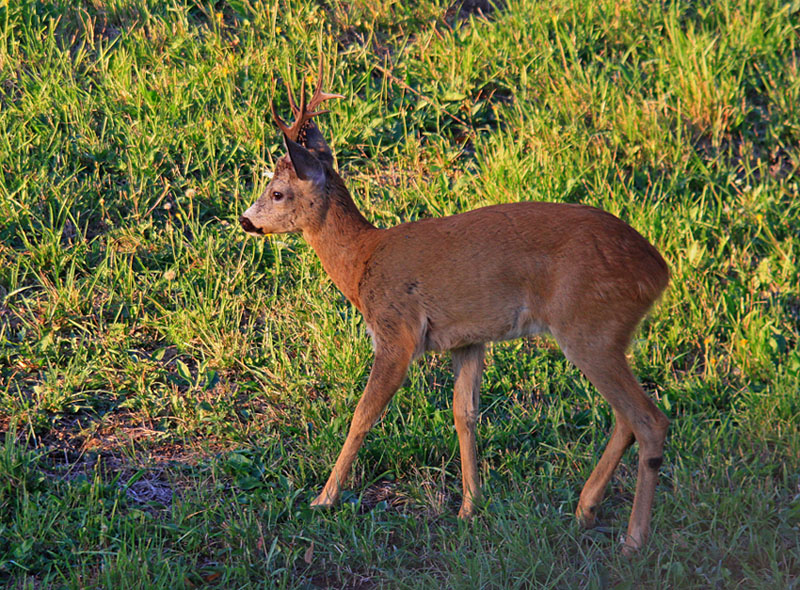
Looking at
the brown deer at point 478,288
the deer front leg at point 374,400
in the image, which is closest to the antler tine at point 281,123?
the brown deer at point 478,288

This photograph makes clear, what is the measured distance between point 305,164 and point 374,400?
125 cm

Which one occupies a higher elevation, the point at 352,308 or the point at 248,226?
the point at 248,226

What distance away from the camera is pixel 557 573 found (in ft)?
14.2

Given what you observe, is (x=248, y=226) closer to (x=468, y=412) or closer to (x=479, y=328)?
(x=479, y=328)

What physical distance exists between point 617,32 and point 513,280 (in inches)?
175

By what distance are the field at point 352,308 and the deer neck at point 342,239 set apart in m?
0.71

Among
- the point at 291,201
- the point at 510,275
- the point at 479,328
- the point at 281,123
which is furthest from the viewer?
the point at 291,201

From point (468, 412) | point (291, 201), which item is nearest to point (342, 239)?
point (291, 201)

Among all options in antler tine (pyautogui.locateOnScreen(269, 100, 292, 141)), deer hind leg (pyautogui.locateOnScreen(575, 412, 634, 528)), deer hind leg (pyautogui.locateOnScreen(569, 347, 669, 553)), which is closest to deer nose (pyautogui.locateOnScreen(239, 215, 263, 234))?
antler tine (pyautogui.locateOnScreen(269, 100, 292, 141))

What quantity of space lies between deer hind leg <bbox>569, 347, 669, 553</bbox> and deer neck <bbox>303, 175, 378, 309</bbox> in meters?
1.27

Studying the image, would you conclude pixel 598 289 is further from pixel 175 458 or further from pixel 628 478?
pixel 175 458

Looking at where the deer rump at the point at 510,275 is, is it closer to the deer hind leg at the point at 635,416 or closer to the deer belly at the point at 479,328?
the deer belly at the point at 479,328

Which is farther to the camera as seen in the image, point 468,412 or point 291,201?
point 291,201

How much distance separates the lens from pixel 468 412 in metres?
5.12
